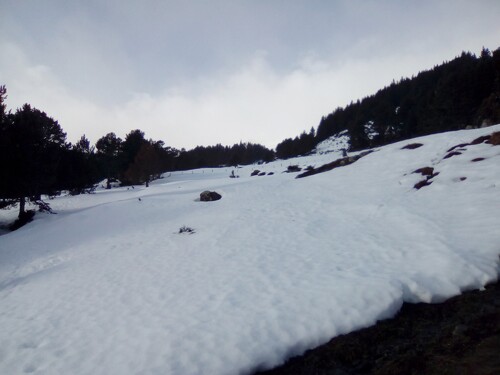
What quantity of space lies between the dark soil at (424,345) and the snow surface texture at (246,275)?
0.83 ft

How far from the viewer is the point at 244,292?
6.92 m

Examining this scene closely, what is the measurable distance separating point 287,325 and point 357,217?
775 centimetres

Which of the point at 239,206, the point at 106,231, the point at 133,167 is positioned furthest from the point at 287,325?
the point at 133,167

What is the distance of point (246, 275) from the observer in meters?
7.97

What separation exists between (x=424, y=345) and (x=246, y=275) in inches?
180

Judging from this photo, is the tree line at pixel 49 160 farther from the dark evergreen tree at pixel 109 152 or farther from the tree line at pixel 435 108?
the tree line at pixel 435 108

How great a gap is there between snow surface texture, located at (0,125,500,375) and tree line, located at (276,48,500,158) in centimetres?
2554

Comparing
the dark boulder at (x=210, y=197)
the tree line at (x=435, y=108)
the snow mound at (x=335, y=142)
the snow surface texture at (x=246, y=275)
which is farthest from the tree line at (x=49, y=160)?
the snow mound at (x=335, y=142)

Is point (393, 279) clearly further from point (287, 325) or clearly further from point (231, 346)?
point (231, 346)

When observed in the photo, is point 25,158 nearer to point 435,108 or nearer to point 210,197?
point 210,197

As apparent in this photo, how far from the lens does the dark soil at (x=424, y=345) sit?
3818 millimetres

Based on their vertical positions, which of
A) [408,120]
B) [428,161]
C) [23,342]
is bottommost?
[23,342]

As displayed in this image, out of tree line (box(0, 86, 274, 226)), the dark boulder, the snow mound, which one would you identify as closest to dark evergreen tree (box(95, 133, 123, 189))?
tree line (box(0, 86, 274, 226))

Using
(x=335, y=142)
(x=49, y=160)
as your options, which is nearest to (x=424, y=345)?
(x=49, y=160)
